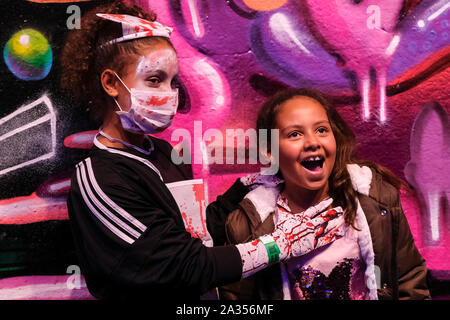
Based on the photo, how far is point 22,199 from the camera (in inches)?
98.5

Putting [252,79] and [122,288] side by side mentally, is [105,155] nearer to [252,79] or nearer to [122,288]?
[122,288]

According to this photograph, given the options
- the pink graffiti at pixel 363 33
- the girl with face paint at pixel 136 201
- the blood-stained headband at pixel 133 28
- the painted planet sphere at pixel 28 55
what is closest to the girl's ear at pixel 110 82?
the girl with face paint at pixel 136 201

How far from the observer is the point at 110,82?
192 centimetres

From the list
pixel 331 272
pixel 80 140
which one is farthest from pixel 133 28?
pixel 331 272

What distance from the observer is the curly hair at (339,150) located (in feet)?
6.62

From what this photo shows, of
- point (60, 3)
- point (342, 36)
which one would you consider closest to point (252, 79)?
point (342, 36)

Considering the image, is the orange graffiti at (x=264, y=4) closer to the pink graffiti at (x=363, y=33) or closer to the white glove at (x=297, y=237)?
the pink graffiti at (x=363, y=33)

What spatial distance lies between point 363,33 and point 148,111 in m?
1.26

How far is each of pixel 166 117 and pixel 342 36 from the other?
1092 millimetres

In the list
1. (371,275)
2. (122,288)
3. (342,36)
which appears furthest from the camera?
(342,36)

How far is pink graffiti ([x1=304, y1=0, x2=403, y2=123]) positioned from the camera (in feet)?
7.39

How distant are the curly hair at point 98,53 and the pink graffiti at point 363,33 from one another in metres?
0.91

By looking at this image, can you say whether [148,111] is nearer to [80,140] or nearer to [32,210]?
[80,140]

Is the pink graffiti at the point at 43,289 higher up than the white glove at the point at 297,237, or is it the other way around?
the white glove at the point at 297,237
